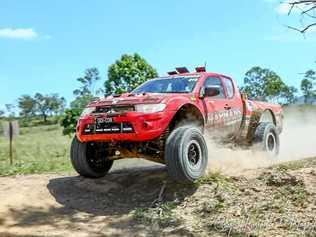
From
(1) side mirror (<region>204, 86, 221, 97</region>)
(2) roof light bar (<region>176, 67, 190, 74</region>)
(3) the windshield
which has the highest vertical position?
(2) roof light bar (<region>176, 67, 190, 74</region>)

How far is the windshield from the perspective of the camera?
30.6 feet

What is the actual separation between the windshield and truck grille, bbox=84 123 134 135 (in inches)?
60.5

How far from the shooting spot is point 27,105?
8188 centimetres

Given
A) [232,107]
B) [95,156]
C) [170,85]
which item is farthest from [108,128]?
[232,107]

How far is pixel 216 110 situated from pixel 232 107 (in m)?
0.86

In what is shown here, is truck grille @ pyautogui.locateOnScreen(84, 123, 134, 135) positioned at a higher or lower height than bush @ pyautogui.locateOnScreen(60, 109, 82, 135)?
higher

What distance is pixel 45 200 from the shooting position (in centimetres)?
845

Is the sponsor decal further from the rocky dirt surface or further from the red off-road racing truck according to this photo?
the rocky dirt surface

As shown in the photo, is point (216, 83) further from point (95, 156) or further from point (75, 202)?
point (75, 202)

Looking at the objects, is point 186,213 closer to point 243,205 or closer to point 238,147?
point 243,205

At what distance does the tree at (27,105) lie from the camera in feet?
268

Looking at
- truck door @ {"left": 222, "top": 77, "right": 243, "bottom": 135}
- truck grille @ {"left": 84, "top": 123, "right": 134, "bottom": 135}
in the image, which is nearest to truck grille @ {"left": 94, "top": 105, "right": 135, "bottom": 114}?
truck grille @ {"left": 84, "top": 123, "right": 134, "bottom": 135}

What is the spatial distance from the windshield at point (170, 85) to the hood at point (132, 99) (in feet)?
2.62

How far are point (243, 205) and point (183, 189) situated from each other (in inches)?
49.1
